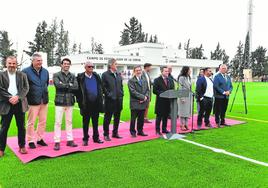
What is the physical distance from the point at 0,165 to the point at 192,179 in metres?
3.26

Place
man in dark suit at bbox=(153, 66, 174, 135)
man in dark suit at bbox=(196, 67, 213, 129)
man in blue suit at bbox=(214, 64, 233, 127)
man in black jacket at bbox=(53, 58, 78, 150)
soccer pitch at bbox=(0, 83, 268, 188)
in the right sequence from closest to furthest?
soccer pitch at bbox=(0, 83, 268, 188)
man in black jacket at bbox=(53, 58, 78, 150)
man in dark suit at bbox=(153, 66, 174, 135)
man in dark suit at bbox=(196, 67, 213, 129)
man in blue suit at bbox=(214, 64, 233, 127)

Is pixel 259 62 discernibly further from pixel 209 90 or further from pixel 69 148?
pixel 69 148

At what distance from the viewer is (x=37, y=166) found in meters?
4.97

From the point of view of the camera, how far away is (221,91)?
859cm

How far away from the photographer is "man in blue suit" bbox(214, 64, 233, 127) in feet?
28.3

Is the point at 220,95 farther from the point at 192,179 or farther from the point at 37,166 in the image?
the point at 37,166

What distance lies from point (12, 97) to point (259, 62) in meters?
78.4

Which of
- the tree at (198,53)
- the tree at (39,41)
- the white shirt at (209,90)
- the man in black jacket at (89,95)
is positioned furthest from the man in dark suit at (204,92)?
the tree at (198,53)

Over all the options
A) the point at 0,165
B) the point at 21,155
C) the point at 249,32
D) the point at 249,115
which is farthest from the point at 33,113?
the point at 249,32

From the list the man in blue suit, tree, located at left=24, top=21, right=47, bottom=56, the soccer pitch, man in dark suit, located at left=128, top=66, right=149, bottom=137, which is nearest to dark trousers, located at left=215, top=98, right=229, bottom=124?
the man in blue suit

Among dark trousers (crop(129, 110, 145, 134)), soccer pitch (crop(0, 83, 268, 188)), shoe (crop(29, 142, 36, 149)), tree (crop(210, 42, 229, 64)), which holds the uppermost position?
tree (crop(210, 42, 229, 64))

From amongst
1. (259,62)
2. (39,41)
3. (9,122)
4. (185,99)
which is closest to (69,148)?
(9,122)

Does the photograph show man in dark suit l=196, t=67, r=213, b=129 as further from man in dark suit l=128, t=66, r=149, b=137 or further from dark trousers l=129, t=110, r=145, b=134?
dark trousers l=129, t=110, r=145, b=134

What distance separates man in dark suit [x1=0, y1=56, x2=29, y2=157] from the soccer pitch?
1.67 ft
